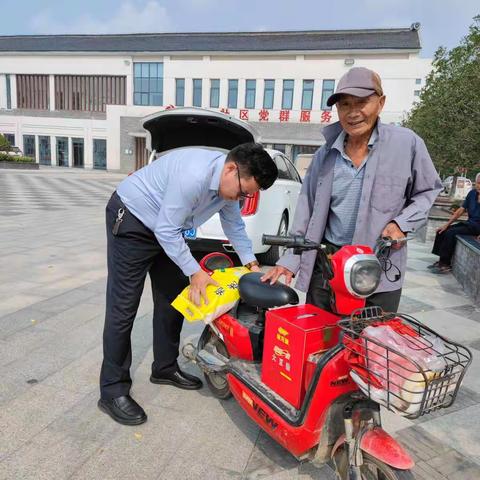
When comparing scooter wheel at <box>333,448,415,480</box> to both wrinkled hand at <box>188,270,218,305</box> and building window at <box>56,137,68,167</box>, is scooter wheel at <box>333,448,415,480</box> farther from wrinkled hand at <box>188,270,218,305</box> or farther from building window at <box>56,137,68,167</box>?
building window at <box>56,137,68,167</box>

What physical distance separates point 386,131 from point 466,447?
174 centimetres

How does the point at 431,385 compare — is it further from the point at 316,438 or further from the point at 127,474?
the point at 127,474

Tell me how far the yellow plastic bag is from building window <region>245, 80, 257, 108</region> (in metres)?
31.0

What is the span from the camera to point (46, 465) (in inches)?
76.9

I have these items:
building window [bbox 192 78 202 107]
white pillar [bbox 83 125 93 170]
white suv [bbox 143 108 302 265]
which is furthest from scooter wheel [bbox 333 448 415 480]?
white pillar [bbox 83 125 93 170]

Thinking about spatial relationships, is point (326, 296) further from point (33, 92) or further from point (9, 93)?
point (9, 93)

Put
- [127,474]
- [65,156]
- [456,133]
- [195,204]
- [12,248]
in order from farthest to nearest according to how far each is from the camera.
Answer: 1. [65,156]
2. [456,133]
3. [12,248]
4. [195,204]
5. [127,474]

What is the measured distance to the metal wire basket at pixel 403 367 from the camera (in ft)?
4.36

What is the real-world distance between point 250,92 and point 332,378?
1264 inches

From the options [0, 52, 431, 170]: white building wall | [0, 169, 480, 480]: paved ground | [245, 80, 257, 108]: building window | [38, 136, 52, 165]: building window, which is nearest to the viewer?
[0, 169, 480, 480]: paved ground

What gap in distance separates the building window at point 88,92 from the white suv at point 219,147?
3310 centimetres

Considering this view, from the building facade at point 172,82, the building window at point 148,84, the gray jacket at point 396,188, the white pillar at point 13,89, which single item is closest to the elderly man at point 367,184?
the gray jacket at point 396,188

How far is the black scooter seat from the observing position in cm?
204

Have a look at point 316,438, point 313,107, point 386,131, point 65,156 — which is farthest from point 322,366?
point 65,156
